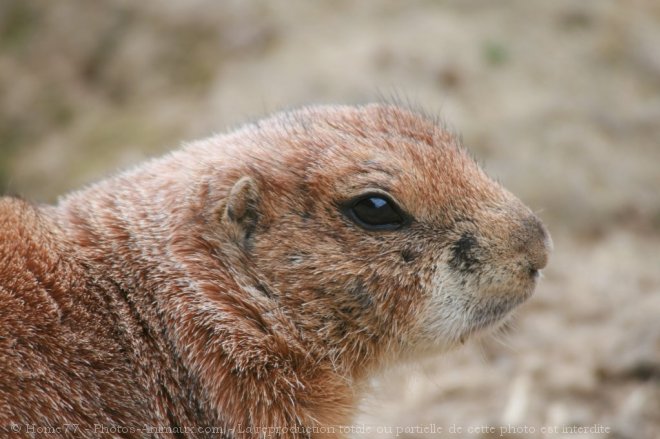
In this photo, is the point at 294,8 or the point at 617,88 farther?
the point at 294,8

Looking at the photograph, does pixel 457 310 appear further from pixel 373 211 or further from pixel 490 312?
pixel 373 211

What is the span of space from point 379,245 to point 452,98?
4920 mm

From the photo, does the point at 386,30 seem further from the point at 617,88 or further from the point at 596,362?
the point at 596,362

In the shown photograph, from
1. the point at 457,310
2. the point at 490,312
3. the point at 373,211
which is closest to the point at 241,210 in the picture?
the point at 373,211

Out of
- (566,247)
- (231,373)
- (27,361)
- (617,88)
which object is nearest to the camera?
(27,361)

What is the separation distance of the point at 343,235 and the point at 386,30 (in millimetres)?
5831

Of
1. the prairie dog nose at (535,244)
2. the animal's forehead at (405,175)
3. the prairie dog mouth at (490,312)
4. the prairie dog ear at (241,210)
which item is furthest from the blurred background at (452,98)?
the prairie dog ear at (241,210)

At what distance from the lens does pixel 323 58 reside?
896 centimetres

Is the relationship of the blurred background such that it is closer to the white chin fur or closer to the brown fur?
the white chin fur

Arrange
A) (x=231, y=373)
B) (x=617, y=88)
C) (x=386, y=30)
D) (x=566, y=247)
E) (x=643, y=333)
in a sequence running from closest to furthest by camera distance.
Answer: (x=231, y=373)
(x=643, y=333)
(x=566, y=247)
(x=617, y=88)
(x=386, y=30)

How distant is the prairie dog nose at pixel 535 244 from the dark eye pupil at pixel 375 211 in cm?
61

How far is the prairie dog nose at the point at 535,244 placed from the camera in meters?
3.90

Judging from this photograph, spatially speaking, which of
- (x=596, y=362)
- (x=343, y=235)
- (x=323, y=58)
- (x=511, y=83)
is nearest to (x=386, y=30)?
(x=323, y=58)

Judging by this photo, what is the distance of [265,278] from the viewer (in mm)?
3826
